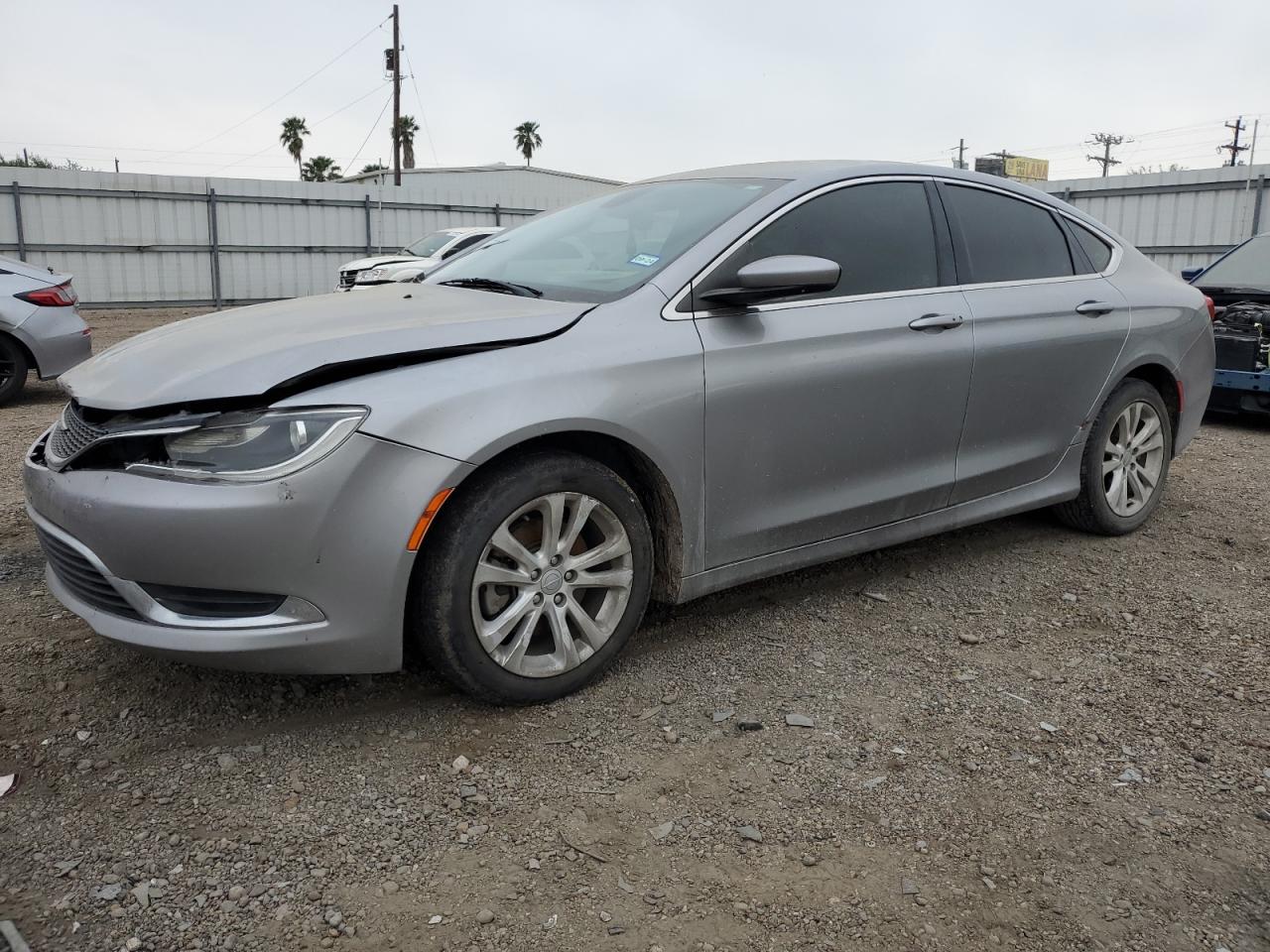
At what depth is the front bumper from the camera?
254 centimetres

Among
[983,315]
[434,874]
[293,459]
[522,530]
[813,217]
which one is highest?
[813,217]

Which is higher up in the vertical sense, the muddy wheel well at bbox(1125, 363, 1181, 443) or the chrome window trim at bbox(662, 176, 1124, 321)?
the chrome window trim at bbox(662, 176, 1124, 321)

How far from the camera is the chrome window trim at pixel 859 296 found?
3.22m

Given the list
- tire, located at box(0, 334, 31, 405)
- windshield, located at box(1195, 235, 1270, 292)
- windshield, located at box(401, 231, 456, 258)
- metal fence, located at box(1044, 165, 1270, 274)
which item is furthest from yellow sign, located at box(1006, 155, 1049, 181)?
tire, located at box(0, 334, 31, 405)

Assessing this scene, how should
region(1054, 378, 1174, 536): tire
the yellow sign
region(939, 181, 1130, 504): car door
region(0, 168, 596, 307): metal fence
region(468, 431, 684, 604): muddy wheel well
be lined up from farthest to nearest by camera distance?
the yellow sign → region(0, 168, 596, 307): metal fence → region(1054, 378, 1174, 536): tire → region(939, 181, 1130, 504): car door → region(468, 431, 684, 604): muddy wheel well

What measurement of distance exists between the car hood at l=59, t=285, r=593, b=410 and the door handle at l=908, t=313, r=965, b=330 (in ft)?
4.25

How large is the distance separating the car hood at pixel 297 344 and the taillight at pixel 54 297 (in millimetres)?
5698

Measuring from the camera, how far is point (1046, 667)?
3.39 metres

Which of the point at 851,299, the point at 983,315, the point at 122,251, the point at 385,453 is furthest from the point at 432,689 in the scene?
the point at 122,251

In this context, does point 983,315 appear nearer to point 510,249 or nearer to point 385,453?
point 510,249

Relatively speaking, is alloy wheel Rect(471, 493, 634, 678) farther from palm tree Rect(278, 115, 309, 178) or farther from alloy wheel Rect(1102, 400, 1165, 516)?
palm tree Rect(278, 115, 309, 178)

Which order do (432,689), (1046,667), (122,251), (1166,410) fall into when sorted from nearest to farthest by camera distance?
1. (432,689)
2. (1046,667)
3. (1166,410)
4. (122,251)

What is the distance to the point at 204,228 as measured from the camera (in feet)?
71.0

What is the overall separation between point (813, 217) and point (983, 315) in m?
0.84
